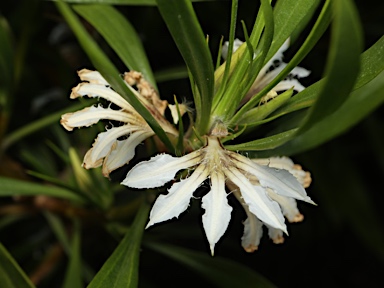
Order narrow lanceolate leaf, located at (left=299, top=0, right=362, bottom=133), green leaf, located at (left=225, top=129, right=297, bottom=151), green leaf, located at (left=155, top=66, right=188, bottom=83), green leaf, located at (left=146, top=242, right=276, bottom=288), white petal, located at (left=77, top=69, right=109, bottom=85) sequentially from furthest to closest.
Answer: green leaf, located at (left=155, top=66, right=188, bottom=83), green leaf, located at (left=146, top=242, right=276, bottom=288), white petal, located at (left=77, top=69, right=109, bottom=85), green leaf, located at (left=225, top=129, right=297, bottom=151), narrow lanceolate leaf, located at (left=299, top=0, right=362, bottom=133)

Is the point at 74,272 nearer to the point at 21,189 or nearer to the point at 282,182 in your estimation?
the point at 21,189

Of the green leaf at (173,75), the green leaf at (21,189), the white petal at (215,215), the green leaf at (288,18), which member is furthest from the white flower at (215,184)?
the green leaf at (173,75)

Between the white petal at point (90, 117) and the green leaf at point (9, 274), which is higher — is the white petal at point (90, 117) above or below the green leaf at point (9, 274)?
above

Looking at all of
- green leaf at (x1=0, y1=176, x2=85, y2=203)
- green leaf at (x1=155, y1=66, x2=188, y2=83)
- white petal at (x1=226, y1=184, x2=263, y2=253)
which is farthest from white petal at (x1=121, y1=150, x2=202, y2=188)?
green leaf at (x1=155, y1=66, x2=188, y2=83)

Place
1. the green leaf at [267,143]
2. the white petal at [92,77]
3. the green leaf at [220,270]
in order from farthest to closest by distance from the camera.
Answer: the green leaf at [220,270]
the white petal at [92,77]
the green leaf at [267,143]

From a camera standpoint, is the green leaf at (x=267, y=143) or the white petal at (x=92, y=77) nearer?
the green leaf at (x=267, y=143)

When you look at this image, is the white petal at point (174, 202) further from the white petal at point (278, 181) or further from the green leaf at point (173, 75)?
the green leaf at point (173, 75)

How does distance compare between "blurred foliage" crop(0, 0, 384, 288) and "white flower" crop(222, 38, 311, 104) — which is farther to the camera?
"blurred foliage" crop(0, 0, 384, 288)

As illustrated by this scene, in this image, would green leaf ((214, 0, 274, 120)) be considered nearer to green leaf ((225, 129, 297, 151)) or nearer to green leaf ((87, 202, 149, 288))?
green leaf ((225, 129, 297, 151))
